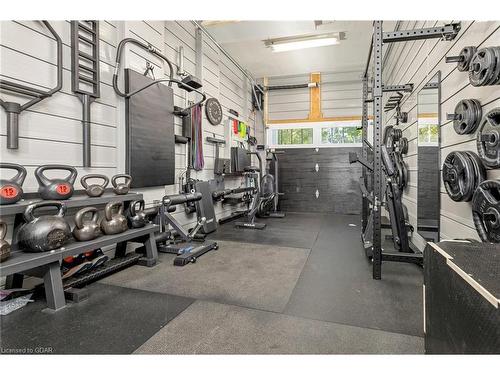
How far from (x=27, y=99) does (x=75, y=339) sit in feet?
6.44

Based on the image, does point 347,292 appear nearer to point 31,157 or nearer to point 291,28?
point 31,157

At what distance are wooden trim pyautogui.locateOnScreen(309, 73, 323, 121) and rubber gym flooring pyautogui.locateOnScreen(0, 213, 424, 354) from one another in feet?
16.3

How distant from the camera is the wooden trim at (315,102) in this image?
7.14 metres

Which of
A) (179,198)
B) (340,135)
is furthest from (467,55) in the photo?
(340,135)

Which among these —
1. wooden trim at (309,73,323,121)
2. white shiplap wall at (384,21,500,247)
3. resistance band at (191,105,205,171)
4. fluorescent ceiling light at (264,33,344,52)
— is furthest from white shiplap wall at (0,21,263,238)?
wooden trim at (309,73,323,121)

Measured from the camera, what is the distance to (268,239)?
4094 mm

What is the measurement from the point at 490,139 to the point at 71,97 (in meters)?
3.47

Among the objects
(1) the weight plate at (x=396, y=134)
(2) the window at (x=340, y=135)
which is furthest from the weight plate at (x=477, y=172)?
(2) the window at (x=340, y=135)

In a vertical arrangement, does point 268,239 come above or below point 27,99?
below

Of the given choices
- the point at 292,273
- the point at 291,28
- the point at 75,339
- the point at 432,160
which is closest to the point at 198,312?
the point at 75,339

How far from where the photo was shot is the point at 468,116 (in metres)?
1.99

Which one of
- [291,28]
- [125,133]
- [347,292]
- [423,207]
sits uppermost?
[291,28]

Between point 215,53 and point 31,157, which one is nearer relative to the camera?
point 31,157

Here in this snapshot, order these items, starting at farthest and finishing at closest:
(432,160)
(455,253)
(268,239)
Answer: (268,239), (432,160), (455,253)
